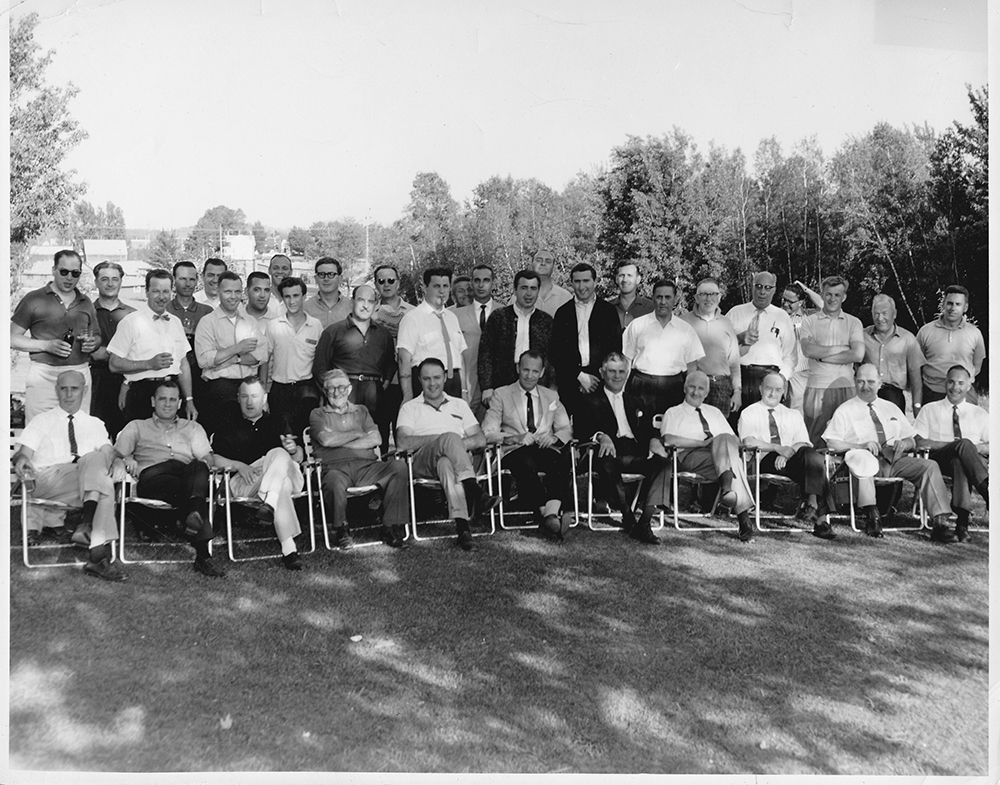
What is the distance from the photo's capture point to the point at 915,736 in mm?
3344

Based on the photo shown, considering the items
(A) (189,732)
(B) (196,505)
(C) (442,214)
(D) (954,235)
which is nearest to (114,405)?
(B) (196,505)

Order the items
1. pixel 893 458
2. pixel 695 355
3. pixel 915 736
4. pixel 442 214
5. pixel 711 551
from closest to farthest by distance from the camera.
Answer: pixel 915 736
pixel 711 551
pixel 893 458
pixel 695 355
pixel 442 214

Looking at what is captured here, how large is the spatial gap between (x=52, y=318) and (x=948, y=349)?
19.0ft

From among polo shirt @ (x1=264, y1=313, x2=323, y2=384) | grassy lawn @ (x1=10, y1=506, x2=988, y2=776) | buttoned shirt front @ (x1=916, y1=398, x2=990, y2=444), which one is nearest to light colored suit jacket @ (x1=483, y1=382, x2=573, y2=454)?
grassy lawn @ (x1=10, y1=506, x2=988, y2=776)

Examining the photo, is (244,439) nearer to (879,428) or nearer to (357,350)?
(357,350)

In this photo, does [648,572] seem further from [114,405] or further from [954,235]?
[954,235]

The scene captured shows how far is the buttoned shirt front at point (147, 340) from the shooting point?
215 inches

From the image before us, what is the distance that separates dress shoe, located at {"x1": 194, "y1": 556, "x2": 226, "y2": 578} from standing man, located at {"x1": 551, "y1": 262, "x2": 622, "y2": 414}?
2.54m

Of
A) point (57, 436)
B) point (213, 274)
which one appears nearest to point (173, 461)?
point (57, 436)

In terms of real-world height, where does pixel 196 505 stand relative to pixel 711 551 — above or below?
above

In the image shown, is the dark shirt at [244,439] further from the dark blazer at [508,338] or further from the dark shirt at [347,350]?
the dark blazer at [508,338]

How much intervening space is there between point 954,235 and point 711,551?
16.6 ft

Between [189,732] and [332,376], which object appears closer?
[189,732]

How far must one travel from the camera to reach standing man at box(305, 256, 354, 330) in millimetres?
6258
